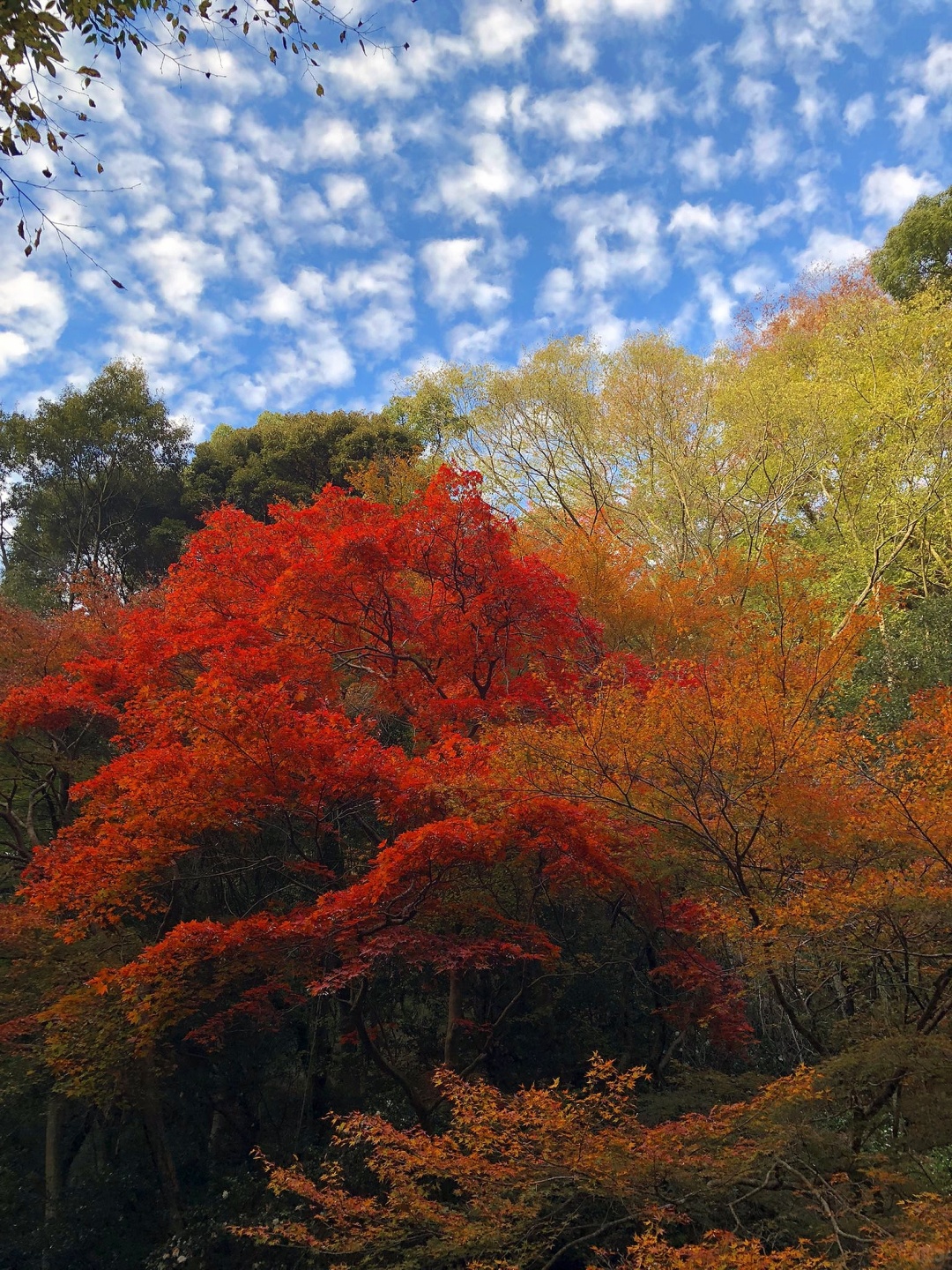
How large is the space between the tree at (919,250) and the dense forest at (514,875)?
132 inches

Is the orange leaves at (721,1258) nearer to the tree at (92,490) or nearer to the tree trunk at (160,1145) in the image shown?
the tree trunk at (160,1145)

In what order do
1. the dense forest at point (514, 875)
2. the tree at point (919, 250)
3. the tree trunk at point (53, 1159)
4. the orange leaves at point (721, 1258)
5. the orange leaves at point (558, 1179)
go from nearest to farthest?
the orange leaves at point (721, 1258)
the orange leaves at point (558, 1179)
the dense forest at point (514, 875)
the tree trunk at point (53, 1159)
the tree at point (919, 250)

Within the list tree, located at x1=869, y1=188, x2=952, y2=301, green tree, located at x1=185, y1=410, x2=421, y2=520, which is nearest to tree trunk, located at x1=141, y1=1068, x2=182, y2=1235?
green tree, located at x1=185, y1=410, x2=421, y2=520

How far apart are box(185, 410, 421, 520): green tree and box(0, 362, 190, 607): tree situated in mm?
1187

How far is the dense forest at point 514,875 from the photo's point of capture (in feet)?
17.4

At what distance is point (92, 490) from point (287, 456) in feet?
16.0

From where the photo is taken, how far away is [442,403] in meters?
20.8

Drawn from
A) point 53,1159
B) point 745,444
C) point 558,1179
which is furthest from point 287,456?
point 558,1179

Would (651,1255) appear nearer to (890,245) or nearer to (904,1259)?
(904,1259)

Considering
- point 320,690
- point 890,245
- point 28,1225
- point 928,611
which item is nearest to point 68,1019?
point 28,1225

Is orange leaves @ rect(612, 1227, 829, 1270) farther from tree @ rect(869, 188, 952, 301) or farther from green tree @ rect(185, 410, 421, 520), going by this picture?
tree @ rect(869, 188, 952, 301)

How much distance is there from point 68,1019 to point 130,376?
53.8ft

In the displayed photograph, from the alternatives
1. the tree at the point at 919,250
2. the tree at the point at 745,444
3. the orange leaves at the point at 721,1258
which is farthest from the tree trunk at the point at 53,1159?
the tree at the point at 919,250

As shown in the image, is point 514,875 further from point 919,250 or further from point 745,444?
point 919,250
